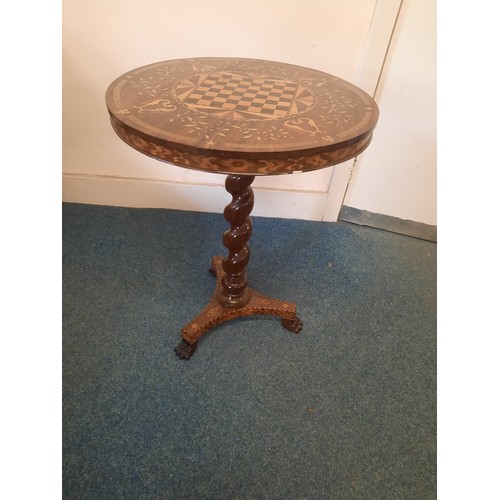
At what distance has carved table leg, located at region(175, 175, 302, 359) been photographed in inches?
51.3

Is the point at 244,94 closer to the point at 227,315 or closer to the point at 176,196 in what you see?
the point at 227,315

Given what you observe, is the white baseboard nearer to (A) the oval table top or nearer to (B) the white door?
(B) the white door

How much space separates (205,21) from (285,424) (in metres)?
1.57

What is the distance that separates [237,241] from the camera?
4.48ft

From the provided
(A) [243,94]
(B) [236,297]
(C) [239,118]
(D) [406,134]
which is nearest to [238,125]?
(C) [239,118]

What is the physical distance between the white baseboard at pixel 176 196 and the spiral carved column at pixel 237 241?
0.70 metres

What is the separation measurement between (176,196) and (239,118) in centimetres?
116

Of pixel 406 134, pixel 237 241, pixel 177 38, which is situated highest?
pixel 177 38

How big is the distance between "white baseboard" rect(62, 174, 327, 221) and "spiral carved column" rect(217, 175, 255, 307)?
70 centimetres

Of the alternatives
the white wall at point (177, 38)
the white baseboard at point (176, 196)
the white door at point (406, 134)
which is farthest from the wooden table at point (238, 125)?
the white baseboard at point (176, 196)

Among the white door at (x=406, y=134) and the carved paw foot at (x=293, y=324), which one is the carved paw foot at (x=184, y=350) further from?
the white door at (x=406, y=134)

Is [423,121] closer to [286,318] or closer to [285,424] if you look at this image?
[286,318]

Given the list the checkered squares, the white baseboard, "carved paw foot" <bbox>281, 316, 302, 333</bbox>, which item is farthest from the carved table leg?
the white baseboard

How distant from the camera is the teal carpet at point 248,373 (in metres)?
1.11
